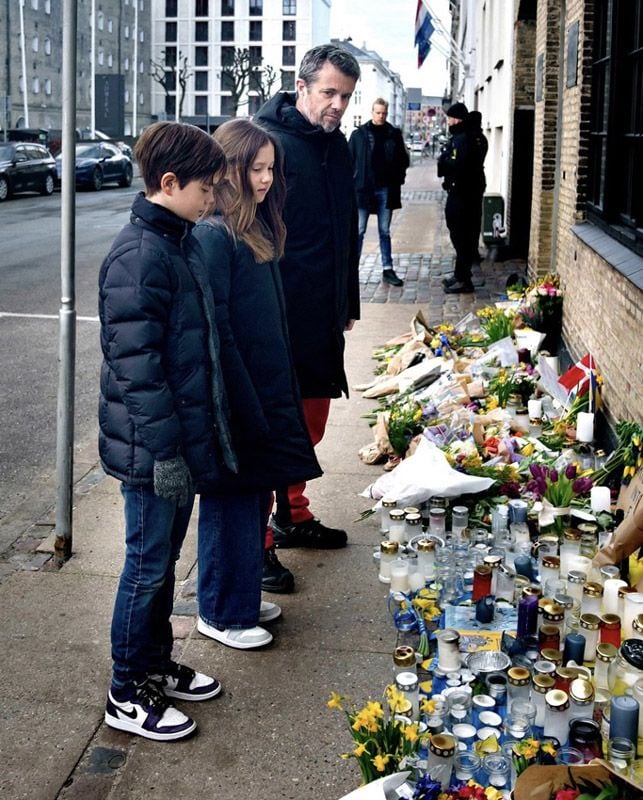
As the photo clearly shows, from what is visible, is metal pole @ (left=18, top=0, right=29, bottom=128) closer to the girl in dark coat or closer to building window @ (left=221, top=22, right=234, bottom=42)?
building window @ (left=221, top=22, right=234, bottom=42)

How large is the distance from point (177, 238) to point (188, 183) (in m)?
0.17

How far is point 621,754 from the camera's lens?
2977 millimetres

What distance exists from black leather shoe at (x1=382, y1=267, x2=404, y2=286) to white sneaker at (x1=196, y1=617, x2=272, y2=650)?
9.52 m

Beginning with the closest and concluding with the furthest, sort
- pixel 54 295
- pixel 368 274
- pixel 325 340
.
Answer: pixel 325 340 → pixel 54 295 → pixel 368 274

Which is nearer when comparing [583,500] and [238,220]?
[238,220]

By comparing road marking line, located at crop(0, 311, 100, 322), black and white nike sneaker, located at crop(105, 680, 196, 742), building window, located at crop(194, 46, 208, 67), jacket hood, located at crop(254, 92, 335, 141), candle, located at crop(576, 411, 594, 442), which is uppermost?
building window, located at crop(194, 46, 208, 67)

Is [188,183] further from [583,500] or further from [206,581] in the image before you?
[583,500]

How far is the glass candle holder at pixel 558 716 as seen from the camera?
10.3 ft

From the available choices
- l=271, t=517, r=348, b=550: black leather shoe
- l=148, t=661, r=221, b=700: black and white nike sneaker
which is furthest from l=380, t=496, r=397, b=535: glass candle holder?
l=148, t=661, r=221, b=700: black and white nike sneaker

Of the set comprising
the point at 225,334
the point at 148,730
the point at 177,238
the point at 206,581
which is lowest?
the point at 148,730

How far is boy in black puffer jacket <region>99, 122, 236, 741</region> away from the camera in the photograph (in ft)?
10.1

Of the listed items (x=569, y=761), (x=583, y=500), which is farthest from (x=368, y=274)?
(x=569, y=761)

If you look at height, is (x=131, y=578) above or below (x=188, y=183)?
below

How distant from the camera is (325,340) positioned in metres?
4.60
